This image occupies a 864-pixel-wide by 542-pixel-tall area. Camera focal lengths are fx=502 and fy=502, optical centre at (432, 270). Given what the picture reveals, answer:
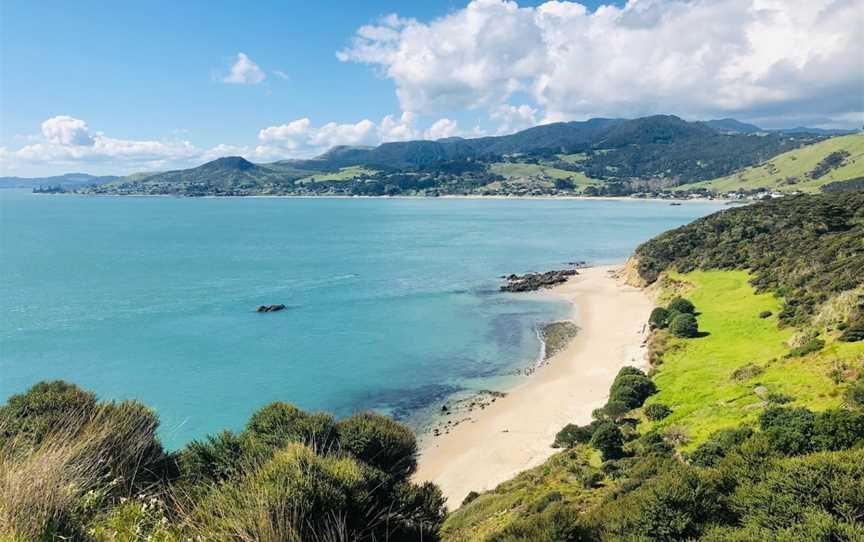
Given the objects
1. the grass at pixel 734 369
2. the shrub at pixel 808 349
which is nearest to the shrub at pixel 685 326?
the grass at pixel 734 369

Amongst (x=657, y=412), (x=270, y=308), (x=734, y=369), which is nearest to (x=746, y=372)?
(x=734, y=369)

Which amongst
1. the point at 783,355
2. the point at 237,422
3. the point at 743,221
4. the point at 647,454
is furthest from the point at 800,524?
the point at 743,221

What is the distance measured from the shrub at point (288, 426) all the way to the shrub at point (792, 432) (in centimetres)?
1412

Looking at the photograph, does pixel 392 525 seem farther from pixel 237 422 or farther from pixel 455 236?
pixel 455 236

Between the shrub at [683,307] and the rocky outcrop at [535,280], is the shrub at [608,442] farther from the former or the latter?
the rocky outcrop at [535,280]

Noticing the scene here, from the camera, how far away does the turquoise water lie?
128 feet

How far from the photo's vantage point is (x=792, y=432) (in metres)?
16.2

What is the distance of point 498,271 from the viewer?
8369 cm

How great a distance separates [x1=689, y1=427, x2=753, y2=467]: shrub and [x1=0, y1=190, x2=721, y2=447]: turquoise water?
19970 millimetres

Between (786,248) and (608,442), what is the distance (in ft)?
136

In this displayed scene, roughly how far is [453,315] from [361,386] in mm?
21233

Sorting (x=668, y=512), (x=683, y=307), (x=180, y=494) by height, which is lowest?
(x=683, y=307)

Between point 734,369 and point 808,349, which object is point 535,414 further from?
point 808,349

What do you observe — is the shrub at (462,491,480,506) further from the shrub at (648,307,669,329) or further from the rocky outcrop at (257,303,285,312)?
the rocky outcrop at (257,303,285,312)
